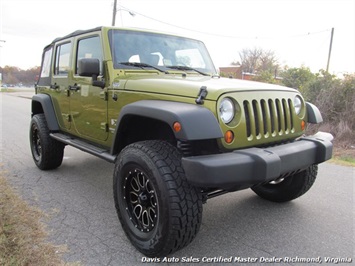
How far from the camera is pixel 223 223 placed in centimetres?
314

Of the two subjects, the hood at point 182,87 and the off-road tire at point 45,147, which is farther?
the off-road tire at point 45,147

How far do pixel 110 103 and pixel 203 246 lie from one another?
167 centimetres

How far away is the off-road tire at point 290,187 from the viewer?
10.7 feet

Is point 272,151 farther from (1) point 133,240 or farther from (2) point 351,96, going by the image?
(2) point 351,96

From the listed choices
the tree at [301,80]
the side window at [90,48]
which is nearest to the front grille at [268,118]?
the side window at [90,48]

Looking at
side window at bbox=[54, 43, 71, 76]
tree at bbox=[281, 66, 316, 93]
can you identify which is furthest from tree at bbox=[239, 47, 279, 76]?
side window at bbox=[54, 43, 71, 76]

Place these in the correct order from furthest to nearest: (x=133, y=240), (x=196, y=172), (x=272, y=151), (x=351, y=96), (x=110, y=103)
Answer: (x=351, y=96)
(x=110, y=103)
(x=133, y=240)
(x=272, y=151)
(x=196, y=172)

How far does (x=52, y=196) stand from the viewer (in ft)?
12.5

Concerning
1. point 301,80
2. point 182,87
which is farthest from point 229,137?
point 301,80

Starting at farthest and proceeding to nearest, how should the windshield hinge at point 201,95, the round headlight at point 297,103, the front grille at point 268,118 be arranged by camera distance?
the round headlight at point 297,103, the front grille at point 268,118, the windshield hinge at point 201,95

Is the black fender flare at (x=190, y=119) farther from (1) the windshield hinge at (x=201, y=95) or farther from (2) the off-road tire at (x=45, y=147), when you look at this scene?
(2) the off-road tire at (x=45, y=147)

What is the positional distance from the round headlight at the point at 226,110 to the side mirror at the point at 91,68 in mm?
1477

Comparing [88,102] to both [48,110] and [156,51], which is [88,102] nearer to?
[156,51]

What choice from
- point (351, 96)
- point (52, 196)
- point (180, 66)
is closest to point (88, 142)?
point (52, 196)
